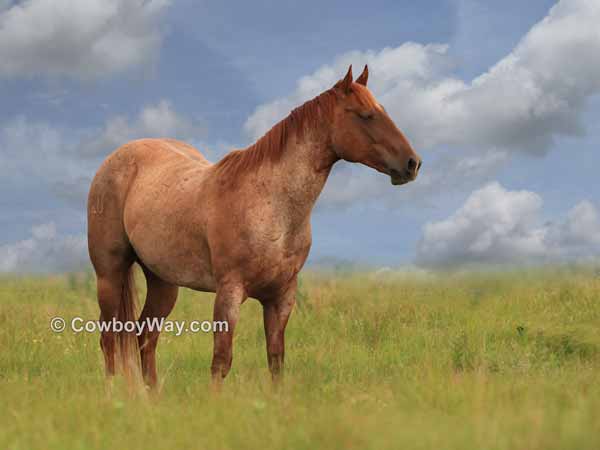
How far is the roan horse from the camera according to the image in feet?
17.7

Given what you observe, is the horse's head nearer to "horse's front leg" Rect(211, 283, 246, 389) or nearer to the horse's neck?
the horse's neck

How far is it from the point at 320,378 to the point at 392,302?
13.6 ft

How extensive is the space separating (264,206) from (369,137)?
3.30ft

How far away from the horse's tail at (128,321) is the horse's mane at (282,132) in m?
2.06

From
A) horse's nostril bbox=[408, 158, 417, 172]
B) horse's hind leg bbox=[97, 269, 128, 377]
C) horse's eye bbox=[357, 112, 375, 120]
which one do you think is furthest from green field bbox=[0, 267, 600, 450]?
horse's eye bbox=[357, 112, 375, 120]

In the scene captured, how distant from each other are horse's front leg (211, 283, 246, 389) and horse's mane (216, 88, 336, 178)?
3.31 feet

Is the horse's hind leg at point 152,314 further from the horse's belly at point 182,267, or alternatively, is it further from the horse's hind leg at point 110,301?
the horse's belly at point 182,267

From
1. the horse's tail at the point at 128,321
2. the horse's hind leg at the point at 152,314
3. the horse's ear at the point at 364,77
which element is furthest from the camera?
the horse's hind leg at the point at 152,314

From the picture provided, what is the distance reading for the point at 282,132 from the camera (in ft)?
18.5

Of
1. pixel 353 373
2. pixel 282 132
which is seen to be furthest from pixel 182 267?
pixel 353 373

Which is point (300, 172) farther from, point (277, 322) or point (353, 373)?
point (353, 373)

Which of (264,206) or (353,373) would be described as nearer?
(264,206)

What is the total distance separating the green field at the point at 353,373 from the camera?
3.63 m

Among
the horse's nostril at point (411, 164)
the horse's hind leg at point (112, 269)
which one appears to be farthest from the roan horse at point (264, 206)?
the horse's hind leg at point (112, 269)
